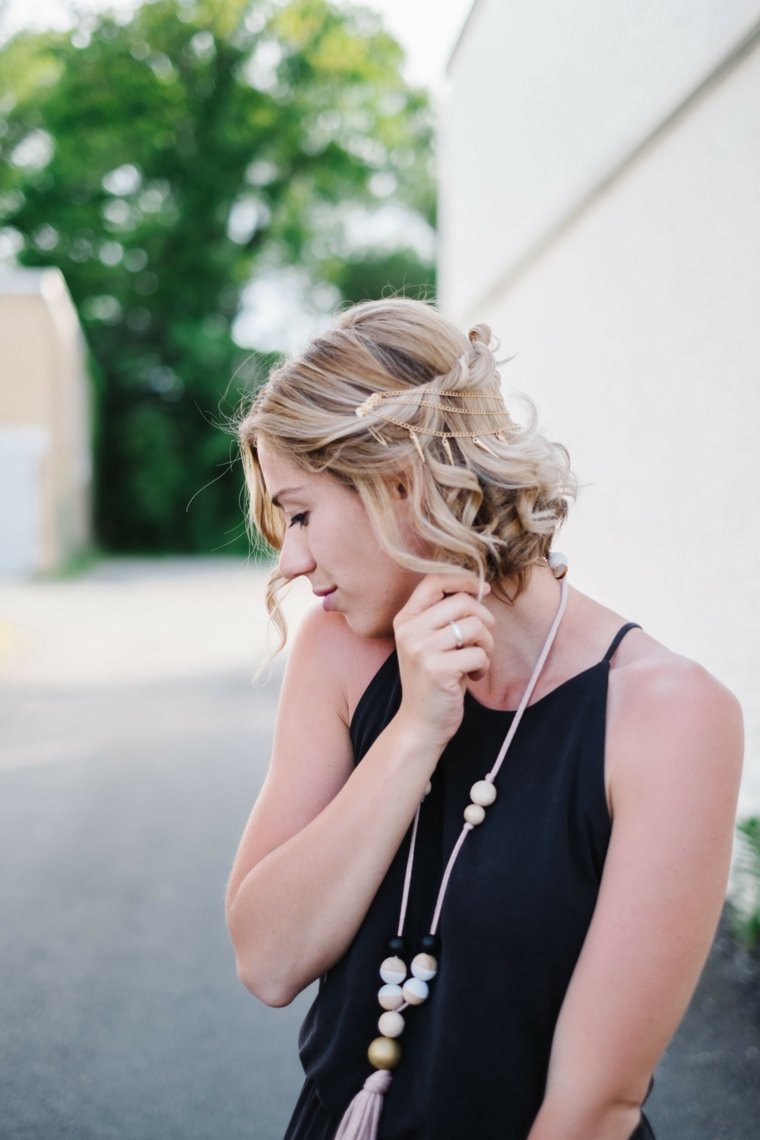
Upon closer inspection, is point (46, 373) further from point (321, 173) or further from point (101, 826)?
point (101, 826)

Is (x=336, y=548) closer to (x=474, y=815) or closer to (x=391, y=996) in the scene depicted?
(x=474, y=815)

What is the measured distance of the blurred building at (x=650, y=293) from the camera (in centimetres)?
407

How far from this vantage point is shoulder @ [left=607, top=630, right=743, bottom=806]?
1.33 m

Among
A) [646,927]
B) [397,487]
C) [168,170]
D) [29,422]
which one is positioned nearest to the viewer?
[646,927]

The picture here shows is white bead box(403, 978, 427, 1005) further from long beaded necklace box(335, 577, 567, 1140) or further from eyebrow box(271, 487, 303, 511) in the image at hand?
eyebrow box(271, 487, 303, 511)

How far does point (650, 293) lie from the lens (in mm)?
4898

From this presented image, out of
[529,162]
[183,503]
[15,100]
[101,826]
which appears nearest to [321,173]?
[15,100]

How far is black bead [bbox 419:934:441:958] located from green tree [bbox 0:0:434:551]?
31603mm

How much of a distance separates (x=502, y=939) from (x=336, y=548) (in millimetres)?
579

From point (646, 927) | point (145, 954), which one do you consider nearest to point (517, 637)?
point (646, 927)

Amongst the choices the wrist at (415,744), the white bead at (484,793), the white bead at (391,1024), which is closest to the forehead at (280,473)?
the wrist at (415,744)

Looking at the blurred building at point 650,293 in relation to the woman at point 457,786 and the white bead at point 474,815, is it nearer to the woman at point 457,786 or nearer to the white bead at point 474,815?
the woman at point 457,786

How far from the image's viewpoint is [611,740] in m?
1.39

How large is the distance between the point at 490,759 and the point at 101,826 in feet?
15.8
